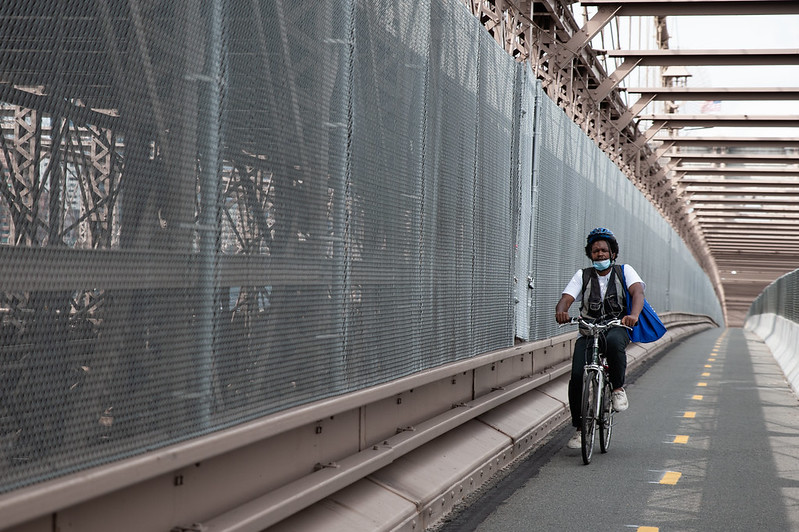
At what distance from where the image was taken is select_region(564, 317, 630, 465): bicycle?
8828 millimetres

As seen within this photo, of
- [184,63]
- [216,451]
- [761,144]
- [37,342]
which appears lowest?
[216,451]

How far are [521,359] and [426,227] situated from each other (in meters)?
4.07

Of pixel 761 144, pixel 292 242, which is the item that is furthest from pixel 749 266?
pixel 292 242

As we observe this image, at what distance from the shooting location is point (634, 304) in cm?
934

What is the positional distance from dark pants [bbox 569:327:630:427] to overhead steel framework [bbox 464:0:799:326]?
469 centimetres

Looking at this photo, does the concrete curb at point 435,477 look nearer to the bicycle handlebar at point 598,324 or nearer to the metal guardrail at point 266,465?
the metal guardrail at point 266,465

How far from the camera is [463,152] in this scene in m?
8.16

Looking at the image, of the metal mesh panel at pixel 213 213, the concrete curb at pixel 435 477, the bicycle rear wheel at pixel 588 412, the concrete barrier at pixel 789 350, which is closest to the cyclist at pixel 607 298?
the bicycle rear wheel at pixel 588 412

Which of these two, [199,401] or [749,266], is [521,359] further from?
[749,266]

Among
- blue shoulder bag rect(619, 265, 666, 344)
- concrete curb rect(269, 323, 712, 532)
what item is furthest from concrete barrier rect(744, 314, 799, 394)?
concrete curb rect(269, 323, 712, 532)

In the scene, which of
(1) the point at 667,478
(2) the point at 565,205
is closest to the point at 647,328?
(1) the point at 667,478

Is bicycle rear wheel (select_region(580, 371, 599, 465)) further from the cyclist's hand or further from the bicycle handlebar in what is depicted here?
the cyclist's hand

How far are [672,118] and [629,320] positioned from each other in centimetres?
2445

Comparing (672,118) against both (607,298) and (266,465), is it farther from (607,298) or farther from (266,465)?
(266,465)
